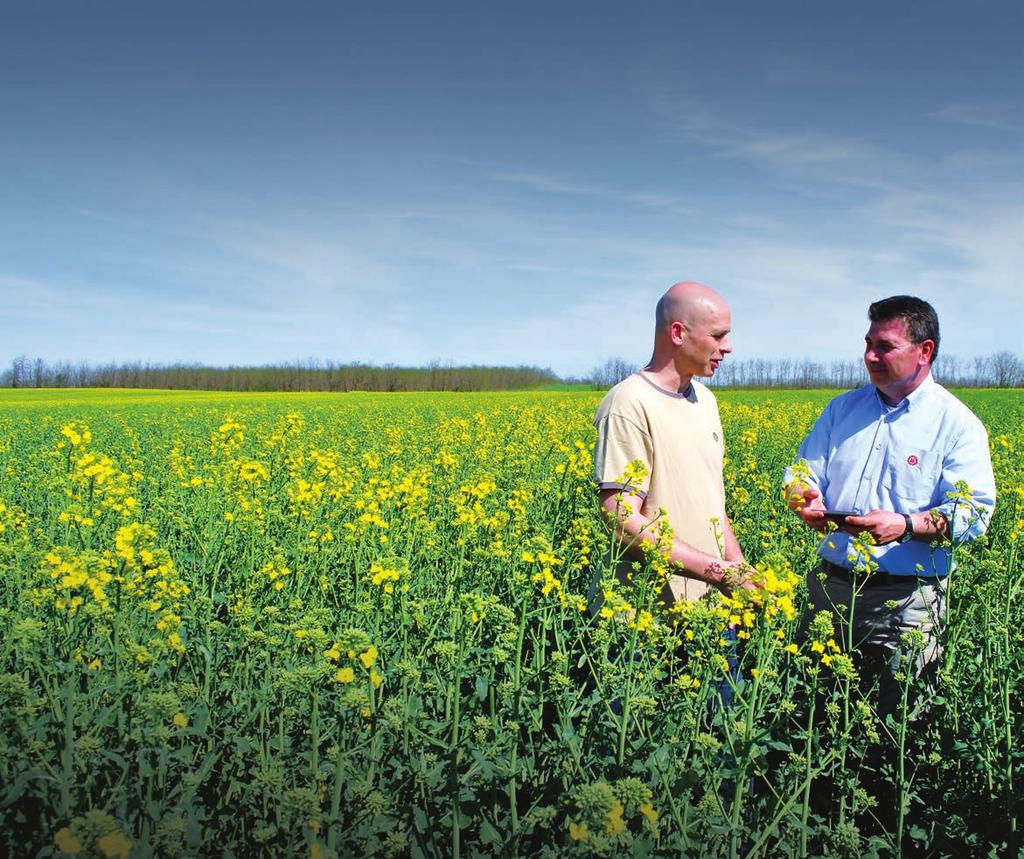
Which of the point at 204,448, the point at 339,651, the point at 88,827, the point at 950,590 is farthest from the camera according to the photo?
the point at 204,448

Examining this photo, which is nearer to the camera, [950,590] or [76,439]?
[950,590]

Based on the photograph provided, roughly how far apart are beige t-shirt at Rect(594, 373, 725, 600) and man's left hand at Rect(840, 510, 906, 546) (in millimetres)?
580

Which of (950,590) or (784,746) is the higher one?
(950,590)

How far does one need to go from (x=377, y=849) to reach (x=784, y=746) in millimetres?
1284

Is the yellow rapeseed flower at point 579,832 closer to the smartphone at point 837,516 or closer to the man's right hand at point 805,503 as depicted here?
the man's right hand at point 805,503

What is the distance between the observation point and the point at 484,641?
399 cm

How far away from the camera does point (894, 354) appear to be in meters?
3.23

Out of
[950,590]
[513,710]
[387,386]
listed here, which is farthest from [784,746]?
[387,386]

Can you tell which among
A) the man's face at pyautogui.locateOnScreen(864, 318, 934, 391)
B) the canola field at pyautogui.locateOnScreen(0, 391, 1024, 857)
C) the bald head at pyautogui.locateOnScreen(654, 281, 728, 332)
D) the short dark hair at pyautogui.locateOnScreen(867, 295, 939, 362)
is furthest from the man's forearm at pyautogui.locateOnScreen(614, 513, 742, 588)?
the short dark hair at pyautogui.locateOnScreen(867, 295, 939, 362)

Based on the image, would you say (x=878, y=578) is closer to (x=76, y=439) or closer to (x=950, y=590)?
(x=950, y=590)

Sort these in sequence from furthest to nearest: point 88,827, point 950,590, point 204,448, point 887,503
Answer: point 204,448
point 887,503
point 950,590
point 88,827

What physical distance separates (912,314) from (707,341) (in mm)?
928

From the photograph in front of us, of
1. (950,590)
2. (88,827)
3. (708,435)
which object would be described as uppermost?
(708,435)

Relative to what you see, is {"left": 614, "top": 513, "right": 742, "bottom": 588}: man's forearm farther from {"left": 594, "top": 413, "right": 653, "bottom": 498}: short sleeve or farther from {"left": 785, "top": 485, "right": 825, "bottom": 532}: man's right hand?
{"left": 785, "top": 485, "right": 825, "bottom": 532}: man's right hand
